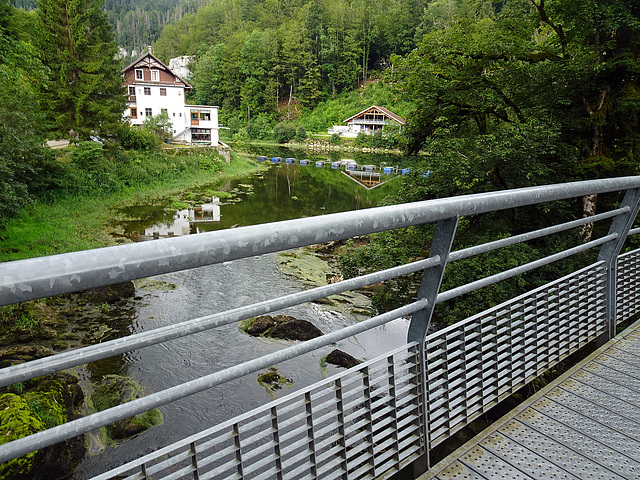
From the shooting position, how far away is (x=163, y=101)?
4278 cm

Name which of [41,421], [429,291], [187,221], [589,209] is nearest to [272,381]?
[41,421]

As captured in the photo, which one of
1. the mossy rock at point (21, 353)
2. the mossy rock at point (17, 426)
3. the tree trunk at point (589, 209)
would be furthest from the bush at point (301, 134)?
the mossy rock at point (17, 426)

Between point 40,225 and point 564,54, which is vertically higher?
point 564,54

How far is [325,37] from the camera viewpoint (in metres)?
80.9

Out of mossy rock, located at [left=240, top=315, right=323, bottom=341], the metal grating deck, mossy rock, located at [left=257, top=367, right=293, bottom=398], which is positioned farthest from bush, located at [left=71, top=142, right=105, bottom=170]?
the metal grating deck

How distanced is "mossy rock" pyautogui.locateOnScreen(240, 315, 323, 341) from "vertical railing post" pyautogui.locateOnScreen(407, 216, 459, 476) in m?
7.39

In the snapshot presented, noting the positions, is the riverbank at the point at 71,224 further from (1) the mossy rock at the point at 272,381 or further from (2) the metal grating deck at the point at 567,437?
(2) the metal grating deck at the point at 567,437

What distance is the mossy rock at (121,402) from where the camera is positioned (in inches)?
245

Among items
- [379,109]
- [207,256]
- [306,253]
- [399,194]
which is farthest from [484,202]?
[379,109]

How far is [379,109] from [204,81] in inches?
1438

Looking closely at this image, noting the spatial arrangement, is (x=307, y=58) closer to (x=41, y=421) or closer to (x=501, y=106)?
(x=501, y=106)

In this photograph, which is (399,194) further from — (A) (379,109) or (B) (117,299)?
(A) (379,109)

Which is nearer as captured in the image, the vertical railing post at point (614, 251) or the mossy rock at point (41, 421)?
the vertical railing post at point (614, 251)

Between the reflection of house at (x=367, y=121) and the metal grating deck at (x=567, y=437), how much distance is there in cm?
5556
